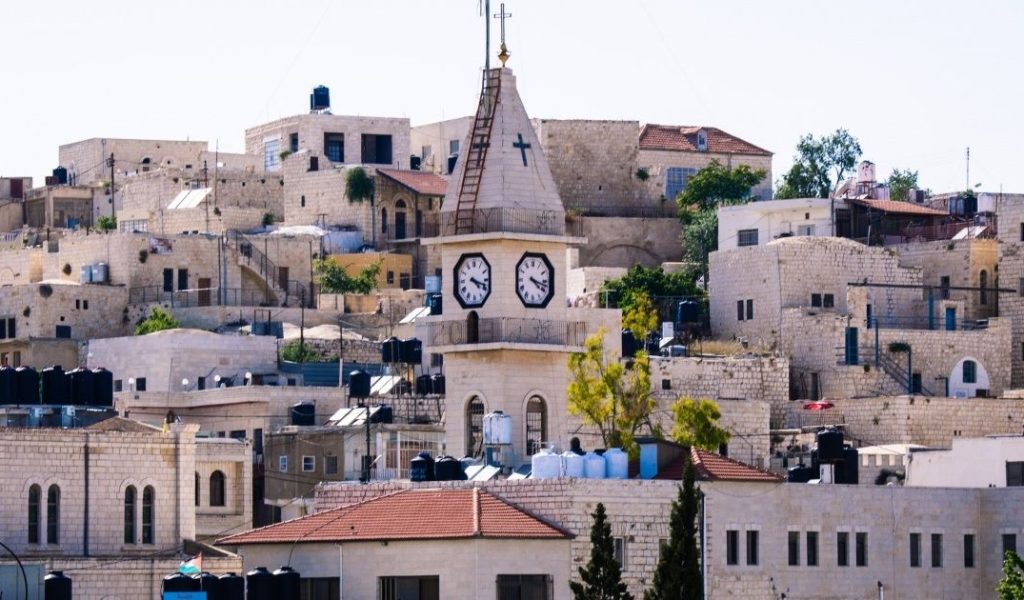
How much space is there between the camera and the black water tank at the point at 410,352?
9056 cm

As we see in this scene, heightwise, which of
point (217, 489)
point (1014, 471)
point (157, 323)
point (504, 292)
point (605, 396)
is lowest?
point (217, 489)

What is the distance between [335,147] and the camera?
121062 millimetres

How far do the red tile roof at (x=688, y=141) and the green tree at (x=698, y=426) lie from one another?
39905 millimetres

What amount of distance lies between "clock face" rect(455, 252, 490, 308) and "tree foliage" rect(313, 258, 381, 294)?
114ft

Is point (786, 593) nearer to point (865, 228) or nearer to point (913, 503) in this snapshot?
point (913, 503)

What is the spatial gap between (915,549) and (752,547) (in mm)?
4504

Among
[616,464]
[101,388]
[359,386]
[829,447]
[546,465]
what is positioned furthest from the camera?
[359,386]

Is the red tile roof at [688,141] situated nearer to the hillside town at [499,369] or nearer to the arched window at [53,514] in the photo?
the hillside town at [499,369]

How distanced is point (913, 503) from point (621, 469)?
7.07 meters

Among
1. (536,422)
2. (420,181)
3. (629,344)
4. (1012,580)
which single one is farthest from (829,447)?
(420,181)

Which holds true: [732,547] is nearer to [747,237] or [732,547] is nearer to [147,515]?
[147,515]

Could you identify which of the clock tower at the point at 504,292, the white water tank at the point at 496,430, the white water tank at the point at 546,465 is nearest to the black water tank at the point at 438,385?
the clock tower at the point at 504,292

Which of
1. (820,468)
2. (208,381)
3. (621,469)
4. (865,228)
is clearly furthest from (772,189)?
(621,469)

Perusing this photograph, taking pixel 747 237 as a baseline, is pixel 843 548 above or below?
below
